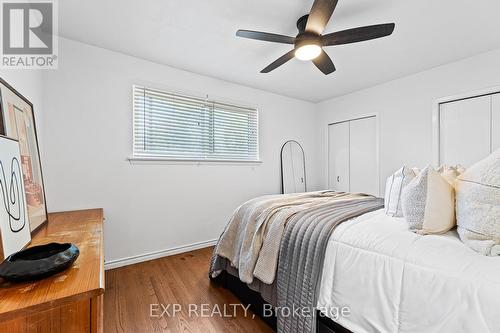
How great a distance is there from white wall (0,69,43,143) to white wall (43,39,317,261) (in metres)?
0.10

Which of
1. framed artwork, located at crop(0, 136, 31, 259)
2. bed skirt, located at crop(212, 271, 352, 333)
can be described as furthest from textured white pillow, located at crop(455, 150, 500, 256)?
framed artwork, located at crop(0, 136, 31, 259)

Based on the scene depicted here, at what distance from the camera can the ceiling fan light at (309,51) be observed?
1861 millimetres

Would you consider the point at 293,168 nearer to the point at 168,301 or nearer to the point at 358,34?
the point at 358,34

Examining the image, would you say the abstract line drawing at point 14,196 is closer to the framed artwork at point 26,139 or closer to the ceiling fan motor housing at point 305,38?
the framed artwork at point 26,139

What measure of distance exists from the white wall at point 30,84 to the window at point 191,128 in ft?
2.66

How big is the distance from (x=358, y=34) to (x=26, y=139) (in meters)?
2.46

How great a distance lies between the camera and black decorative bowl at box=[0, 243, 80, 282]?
0.70m

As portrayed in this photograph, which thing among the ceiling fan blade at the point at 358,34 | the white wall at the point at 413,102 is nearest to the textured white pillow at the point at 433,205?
the ceiling fan blade at the point at 358,34

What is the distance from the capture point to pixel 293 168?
4125 millimetres

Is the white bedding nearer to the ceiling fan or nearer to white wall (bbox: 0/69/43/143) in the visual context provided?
the ceiling fan

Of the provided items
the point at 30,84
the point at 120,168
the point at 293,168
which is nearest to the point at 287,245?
the point at 120,168

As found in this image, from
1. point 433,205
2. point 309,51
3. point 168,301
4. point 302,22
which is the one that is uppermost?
point 302,22

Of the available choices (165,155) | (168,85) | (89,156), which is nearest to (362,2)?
(168,85)

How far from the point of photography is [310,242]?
1316mm
